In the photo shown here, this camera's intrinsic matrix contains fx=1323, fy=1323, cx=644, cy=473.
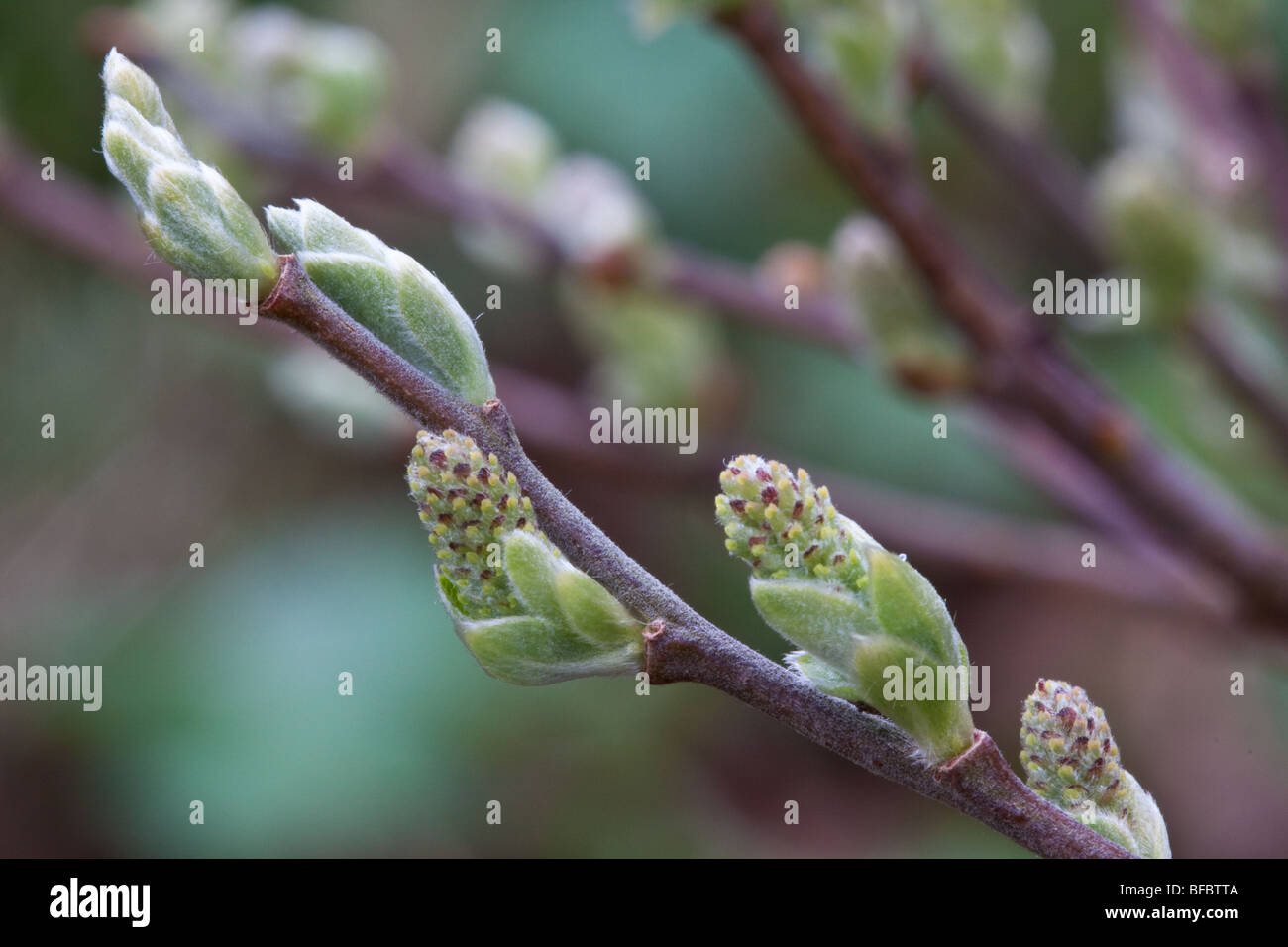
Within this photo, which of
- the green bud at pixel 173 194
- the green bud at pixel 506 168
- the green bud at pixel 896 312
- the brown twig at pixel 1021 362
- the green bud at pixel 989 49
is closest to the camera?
the green bud at pixel 173 194

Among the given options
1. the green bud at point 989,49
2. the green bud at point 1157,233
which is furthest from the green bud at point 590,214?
the green bud at point 1157,233

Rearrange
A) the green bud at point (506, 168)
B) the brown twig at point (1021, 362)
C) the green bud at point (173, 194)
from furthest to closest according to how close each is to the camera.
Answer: the green bud at point (506, 168) < the brown twig at point (1021, 362) < the green bud at point (173, 194)

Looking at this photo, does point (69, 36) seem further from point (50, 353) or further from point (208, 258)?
point (208, 258)

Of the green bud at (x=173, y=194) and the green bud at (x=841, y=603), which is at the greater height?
the green bud at (x=173, y=194)

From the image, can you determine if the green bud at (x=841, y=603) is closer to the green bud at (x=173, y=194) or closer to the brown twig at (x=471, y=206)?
the green bud at (x=173, y=194)
